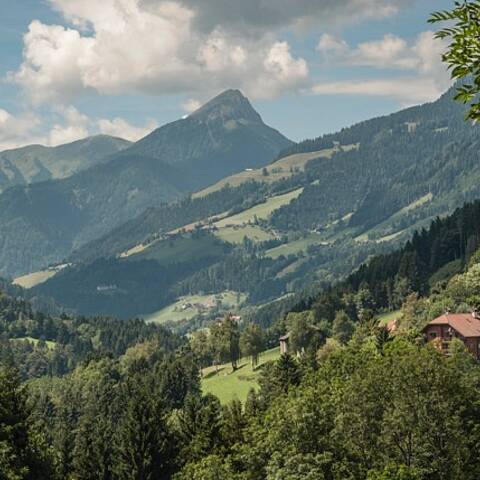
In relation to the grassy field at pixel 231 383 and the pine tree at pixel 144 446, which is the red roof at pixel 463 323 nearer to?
the grassy field at pixel 231 383

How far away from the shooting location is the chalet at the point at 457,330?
12419 centimetres

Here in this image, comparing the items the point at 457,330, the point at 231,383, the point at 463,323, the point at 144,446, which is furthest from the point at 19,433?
the point at 231,383

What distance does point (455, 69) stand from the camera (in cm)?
1596

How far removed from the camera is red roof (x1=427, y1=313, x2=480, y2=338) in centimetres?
12505

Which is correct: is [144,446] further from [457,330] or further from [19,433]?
[457,330]

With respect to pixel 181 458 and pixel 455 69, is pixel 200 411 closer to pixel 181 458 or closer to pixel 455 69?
pixel 181 458

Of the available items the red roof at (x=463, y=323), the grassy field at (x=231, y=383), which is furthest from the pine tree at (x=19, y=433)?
the grassy field at (x=231, y=383)

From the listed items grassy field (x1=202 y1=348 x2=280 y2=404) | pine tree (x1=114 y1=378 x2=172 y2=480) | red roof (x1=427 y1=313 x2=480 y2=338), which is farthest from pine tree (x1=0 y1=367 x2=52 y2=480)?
grassy field (x1=202 y1=348 x2=280 y2=404)

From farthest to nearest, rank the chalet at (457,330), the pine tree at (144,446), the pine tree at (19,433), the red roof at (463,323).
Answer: the red roof at (463,323) → the chalet at (457,330) → the pine tree at (144,446) → the pine tree at (19,433)

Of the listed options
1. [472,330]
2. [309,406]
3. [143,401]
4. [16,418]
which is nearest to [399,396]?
[309,406]

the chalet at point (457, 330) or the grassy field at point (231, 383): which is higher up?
the chalet at point (457, 330)

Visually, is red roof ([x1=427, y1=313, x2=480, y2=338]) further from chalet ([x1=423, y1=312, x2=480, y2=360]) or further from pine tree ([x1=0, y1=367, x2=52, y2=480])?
pine tree ([x1=0, y1=367, x2=52, y2=480])

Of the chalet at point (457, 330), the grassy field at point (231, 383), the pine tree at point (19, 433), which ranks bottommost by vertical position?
the grassy field at point (231, 383)

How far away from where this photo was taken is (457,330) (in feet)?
408
